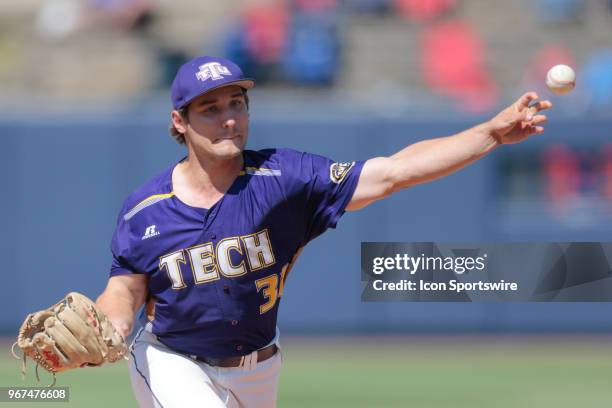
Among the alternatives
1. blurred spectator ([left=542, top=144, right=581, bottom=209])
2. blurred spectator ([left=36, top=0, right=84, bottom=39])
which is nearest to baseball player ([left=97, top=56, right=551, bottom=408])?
blurred spectator ([left=542, top=144, right=581, bottom=209])

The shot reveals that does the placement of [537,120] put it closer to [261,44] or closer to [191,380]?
[191,380]

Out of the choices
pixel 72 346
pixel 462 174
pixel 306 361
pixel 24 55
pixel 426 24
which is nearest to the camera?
pixel 72 346

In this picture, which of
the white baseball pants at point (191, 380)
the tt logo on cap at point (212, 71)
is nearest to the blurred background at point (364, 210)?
the white baseball pants at point (191, 380)

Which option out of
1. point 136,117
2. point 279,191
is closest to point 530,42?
point 136,117

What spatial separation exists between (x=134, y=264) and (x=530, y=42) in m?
8.80

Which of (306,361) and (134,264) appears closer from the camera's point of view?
(134,264)

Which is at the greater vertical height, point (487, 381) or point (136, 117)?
point (136, 117)

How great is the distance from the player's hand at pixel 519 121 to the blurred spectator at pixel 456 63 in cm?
693

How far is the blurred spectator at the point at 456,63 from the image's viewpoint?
11.7m

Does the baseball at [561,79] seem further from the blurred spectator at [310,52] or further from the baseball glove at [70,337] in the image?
the blurred spectator at [310,52]

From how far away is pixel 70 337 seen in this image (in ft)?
14.5

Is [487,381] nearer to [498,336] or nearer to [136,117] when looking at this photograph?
[498,336]

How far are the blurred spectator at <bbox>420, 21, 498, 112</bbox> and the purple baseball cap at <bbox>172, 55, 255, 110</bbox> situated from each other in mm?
6994

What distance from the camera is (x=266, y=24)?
11711 mm
